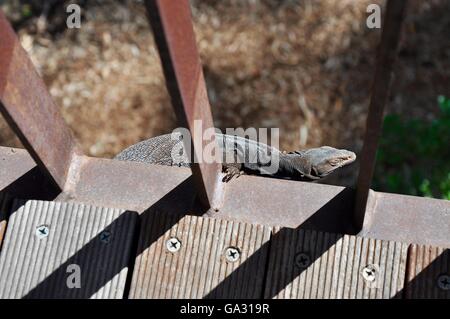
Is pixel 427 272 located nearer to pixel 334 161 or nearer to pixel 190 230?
pixel 190 230

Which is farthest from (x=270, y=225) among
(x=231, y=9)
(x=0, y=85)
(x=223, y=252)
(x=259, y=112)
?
(x=231, y=9)

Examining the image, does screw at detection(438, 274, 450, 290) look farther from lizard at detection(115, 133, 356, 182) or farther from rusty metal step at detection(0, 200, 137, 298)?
lizard at detection(115, 133, 356, 182)

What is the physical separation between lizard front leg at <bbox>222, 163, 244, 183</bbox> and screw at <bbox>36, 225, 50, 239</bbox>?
1.61 feet

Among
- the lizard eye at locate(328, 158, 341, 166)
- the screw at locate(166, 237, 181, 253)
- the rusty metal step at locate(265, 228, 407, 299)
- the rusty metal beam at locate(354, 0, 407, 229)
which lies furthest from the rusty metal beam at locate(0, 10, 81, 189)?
the lizard eye at locate(328, 158, 341, 166)

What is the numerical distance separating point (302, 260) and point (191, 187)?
380 millimetres

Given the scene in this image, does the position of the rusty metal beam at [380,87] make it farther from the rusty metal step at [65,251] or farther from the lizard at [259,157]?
the lizard at [259,157]

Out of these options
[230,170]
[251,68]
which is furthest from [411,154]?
[230,170]

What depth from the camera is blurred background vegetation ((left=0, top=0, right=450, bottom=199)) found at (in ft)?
21.3

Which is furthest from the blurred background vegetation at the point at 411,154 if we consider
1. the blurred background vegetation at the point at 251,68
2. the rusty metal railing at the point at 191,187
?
the rusty metal railing at the point at 191,187

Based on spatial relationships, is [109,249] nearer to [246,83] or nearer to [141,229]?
[141,229]

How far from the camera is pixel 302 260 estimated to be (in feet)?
6.66

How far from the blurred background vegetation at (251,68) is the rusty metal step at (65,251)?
4219mm

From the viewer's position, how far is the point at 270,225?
7.00 ft

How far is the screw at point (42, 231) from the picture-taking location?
83.7 inches
